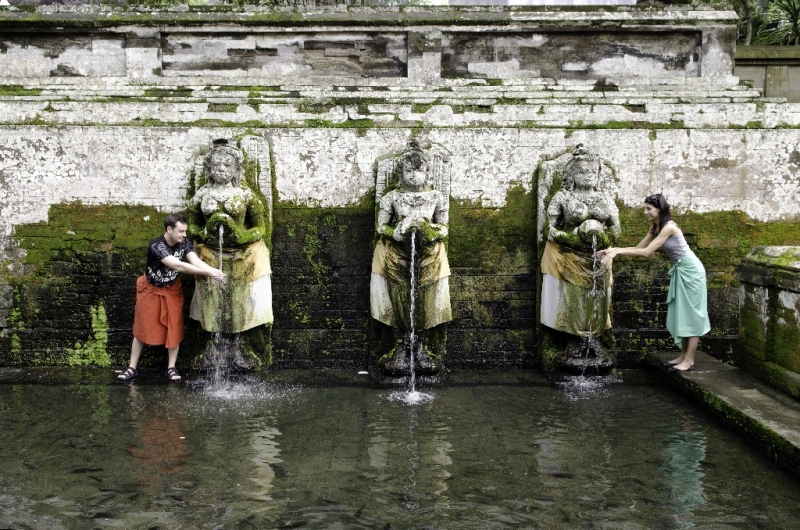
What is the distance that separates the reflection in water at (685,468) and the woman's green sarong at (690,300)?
1.13 m

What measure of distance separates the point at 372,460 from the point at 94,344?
373 cm

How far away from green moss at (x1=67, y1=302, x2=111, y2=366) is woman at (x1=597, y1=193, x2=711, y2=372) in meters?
4.72

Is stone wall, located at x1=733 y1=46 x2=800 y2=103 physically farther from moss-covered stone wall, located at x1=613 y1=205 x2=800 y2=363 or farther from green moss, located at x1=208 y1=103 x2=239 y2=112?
green moss, located at x1=208 y1=103 x2=239 y2=112

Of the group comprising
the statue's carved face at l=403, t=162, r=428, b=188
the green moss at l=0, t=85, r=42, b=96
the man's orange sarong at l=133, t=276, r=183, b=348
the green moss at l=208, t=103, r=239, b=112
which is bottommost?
the man's orange sarong at l=133, t=276, r=183, b=348

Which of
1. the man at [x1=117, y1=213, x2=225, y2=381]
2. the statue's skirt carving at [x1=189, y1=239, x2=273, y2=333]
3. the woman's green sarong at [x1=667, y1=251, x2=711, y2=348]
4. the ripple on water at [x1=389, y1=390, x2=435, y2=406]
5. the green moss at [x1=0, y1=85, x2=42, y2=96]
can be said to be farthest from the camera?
the green moss at [x1=0, y1=85, x2=42, y2=96]

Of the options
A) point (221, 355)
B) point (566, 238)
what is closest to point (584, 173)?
point (566, 238)

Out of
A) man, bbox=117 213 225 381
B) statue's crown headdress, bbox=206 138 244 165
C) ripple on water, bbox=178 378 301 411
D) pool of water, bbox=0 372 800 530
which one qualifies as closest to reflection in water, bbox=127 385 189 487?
pool of water, bbox=0 372 800 530

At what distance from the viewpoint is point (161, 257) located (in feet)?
20.6

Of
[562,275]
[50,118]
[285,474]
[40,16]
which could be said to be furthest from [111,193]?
[562,275]

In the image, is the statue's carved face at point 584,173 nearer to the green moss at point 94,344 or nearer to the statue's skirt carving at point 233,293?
the statue's skirt carving at point 233,293

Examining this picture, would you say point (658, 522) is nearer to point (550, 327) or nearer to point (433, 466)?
point (433, 466)

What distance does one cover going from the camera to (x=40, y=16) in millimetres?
7871

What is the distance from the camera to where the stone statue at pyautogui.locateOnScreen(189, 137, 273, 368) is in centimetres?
649

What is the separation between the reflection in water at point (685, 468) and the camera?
401cm
